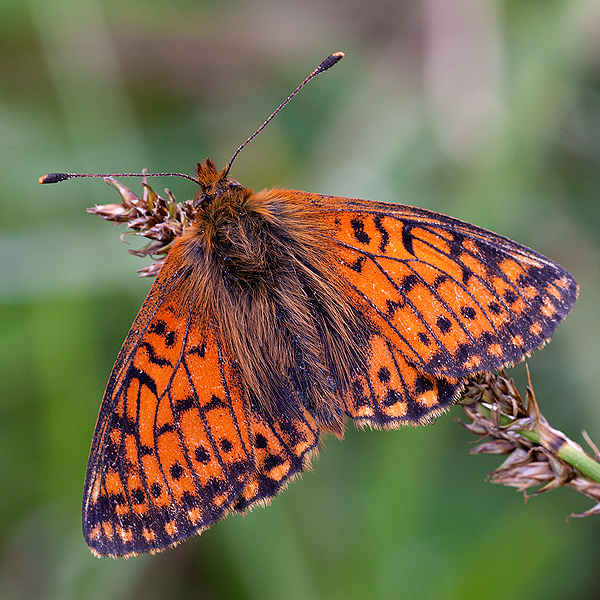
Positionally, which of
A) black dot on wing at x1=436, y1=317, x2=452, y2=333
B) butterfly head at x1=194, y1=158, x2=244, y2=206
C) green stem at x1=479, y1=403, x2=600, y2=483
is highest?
butterfly head at x1=194, y1=158, x2=244, y2=206

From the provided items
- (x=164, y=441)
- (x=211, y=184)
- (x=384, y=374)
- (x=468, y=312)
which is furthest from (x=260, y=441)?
(x=211, y=184)

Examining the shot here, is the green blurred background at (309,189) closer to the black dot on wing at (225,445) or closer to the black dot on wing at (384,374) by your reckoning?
the black dot on wing at (384,374)

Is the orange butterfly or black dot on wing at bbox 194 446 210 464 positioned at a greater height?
the orange butterfly

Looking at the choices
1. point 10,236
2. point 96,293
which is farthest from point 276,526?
point 10,236

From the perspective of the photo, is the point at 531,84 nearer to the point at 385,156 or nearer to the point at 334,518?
the point at 385,156

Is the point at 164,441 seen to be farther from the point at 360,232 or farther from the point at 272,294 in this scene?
the point at 360,232

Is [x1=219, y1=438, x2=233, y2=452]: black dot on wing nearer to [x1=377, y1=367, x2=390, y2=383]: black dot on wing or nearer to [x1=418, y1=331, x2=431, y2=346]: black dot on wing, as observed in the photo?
[x1=377, y1=367, x2=390, y2=383]: black dot on wing

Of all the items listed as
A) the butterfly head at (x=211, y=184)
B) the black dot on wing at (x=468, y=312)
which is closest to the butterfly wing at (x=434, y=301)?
the black dot on wing at (x=468, y=312)

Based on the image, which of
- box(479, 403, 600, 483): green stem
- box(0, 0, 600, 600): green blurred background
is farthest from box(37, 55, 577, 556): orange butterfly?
box(0, 0, 600, 600): green blurred background
